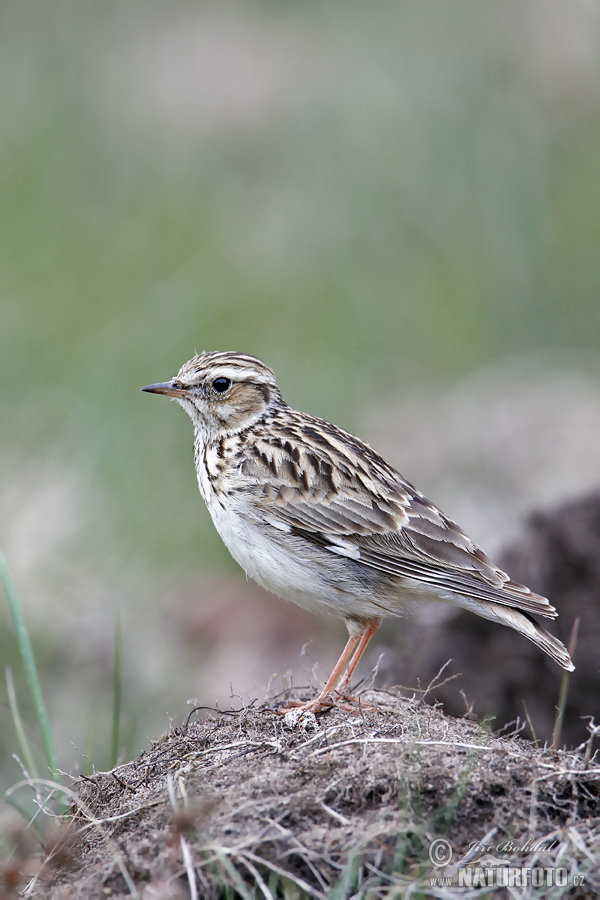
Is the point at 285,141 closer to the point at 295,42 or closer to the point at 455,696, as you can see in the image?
the point at 295,42

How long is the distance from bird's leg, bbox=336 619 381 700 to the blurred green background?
14.6 feet

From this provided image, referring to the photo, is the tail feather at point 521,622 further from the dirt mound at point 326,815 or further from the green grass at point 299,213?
the green grass at point 299,213

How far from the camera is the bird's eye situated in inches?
230

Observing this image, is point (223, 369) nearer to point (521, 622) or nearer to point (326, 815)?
point (521, 622)

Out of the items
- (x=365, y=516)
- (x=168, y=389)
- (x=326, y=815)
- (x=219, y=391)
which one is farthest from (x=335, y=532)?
(x=326, y=815)

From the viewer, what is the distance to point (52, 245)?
49.4 ft

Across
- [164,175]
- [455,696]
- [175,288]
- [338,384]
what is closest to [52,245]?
[164,175]

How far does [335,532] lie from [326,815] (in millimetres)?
1826

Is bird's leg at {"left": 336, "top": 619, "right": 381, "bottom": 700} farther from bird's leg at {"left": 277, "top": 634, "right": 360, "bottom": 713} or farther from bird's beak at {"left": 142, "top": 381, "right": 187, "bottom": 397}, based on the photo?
bird's beak at {"left": 142, "top": 381, "right": 187, "bottom": 397}

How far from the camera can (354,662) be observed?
16.5 ft

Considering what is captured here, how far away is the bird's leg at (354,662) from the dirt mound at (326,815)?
47 centimetres

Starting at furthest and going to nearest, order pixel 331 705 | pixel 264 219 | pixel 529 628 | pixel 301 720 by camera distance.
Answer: pixel 264 219 < pixel 529 628 < pixel 331 705 < pixel 301 720

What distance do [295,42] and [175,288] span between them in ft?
24.1

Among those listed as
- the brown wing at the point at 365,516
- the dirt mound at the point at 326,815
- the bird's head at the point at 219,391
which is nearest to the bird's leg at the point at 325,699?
the dirt mound at the point at 326,815
